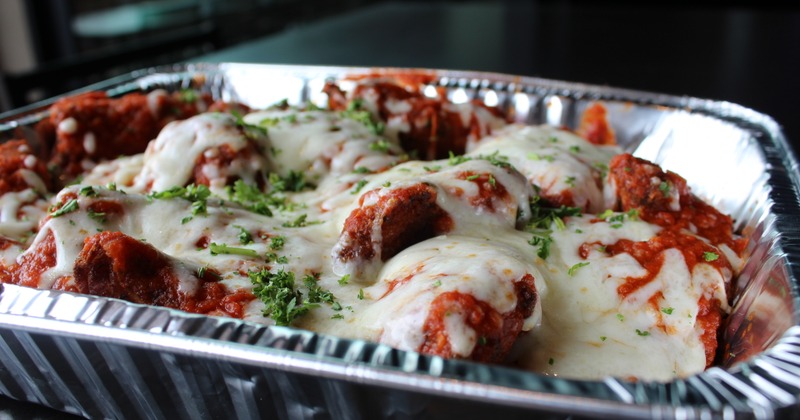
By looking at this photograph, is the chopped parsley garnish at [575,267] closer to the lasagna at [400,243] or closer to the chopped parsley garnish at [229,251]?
the lasagna at [400,243]

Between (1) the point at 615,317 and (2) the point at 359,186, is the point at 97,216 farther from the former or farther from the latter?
(1) the point at 615,317

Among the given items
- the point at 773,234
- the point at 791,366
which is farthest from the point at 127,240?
the point at 773,234

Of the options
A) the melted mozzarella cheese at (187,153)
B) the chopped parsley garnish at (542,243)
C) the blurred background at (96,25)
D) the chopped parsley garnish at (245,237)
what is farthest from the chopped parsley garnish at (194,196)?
the blurred background at (96,25)

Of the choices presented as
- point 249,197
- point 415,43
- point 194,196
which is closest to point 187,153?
point 249,197

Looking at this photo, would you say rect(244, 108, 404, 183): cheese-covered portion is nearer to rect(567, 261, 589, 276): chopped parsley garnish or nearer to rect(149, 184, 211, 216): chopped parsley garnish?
rect(149, 184, 211, 216): chopped parsley garnish

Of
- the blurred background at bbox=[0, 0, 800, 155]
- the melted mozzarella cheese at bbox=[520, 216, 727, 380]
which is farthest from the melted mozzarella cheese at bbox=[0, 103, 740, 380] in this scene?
the blurred background at bbox=[0, 0, 800, 155]

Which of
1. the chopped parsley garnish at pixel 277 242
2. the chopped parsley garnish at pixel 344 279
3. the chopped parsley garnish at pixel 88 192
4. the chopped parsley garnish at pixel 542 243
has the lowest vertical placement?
the chopped parsley garnish at pixel 542 243

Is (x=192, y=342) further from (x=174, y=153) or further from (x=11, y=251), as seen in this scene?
(x=174, y=153)
